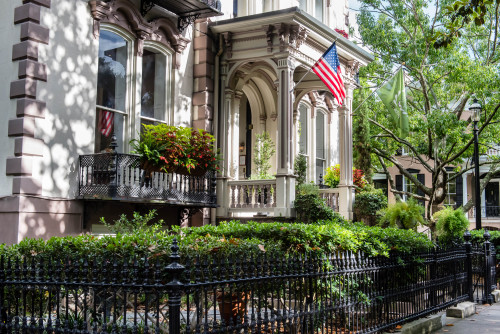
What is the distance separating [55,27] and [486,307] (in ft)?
35.6

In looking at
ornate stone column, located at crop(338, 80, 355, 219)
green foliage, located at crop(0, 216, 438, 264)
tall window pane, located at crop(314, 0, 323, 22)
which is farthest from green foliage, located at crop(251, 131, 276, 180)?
green foliage, located at crop(0, 216, 438, 264)

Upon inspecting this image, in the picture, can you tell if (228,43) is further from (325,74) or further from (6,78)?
(6,78)

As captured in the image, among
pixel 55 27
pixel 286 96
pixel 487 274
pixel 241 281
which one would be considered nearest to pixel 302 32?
pixel 286 96

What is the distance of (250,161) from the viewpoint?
18703 mm

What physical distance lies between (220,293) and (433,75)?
22434mm

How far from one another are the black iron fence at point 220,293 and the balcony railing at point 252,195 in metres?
5.30

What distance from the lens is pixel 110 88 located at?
13281 millimetres

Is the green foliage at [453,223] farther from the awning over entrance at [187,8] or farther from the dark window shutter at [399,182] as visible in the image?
the dark window shutter at [399,182]

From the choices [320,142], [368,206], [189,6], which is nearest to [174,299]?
[189,6]

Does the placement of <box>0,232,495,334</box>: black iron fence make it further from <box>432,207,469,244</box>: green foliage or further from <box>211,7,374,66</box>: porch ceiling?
<box>211,7,374,66</box>: porch ceiling

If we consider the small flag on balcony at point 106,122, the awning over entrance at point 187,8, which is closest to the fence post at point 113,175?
the small flag on balcony at point 106,122

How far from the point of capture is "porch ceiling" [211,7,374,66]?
14484mm

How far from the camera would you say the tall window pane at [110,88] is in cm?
1294

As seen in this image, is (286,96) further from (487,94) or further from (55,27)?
(487,94)
